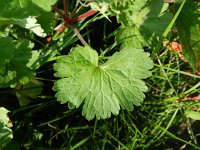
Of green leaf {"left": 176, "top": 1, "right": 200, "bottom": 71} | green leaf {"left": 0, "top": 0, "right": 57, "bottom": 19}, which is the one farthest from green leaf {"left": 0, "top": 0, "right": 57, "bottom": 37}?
green leaf {"left": 176, "top": 1, "right": 200, "bottom": 71}

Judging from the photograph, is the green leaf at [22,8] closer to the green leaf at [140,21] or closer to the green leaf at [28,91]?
the green leaf at [140,21]

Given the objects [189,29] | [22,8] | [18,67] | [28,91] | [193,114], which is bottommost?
[193,114]

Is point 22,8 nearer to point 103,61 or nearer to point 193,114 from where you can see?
point 103,61

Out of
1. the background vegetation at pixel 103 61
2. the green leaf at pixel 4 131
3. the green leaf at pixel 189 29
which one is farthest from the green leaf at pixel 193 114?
the green leaf at pixel 4 131

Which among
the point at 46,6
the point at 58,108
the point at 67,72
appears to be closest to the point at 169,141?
the point at 58,108

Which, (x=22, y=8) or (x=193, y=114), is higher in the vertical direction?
(x=22, y=8)

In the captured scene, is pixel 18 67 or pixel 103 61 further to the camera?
pixel 103 61

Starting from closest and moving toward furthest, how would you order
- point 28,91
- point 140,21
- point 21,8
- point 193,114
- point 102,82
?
point 21,8
point 102,82
point 140,21
point 28,91
point 193,114

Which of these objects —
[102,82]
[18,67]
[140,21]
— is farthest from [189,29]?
[18,67]

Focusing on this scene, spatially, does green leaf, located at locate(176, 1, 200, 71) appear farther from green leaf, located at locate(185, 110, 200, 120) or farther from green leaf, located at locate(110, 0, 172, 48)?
green leaf, located at locate(185, 110, 200, 120)
